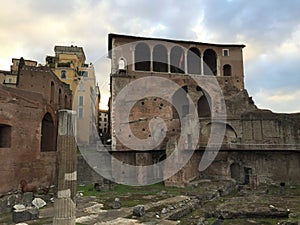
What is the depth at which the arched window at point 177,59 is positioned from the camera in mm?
31594

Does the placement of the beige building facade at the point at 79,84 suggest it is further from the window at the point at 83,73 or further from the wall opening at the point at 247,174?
the wall opening at the point at 247,174

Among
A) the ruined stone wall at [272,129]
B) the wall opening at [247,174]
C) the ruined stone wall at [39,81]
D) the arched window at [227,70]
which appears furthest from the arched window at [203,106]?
the ruined stone wall at [39,81]

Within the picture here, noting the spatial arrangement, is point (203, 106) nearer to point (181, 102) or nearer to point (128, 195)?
point (181, 102)

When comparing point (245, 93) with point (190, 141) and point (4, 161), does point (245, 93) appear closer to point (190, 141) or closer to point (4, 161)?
point (190, 141)

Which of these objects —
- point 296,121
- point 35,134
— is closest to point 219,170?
point 296,121

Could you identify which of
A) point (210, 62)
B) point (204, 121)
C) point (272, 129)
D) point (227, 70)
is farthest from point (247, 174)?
point (210, 62)

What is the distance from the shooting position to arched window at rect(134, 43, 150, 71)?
99.4ft

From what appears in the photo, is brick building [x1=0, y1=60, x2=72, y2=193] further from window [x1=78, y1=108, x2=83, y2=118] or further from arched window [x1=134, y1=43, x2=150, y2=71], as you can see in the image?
window [x1=78, y1=108, x2=83, y2=118]

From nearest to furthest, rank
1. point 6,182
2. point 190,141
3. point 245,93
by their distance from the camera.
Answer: point 6,182 < point 190,141 < point 245,93

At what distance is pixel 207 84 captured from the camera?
97.5ft

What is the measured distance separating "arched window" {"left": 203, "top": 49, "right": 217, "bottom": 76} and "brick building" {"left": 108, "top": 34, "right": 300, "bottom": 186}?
1.22 ft

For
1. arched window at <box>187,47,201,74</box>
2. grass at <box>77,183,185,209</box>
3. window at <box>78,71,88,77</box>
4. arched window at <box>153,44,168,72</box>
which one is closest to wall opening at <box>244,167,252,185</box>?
grass at <box>77,183,185,209</box>

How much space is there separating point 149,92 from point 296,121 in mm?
12926

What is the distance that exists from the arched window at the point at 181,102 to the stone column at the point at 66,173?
69.0 ft
